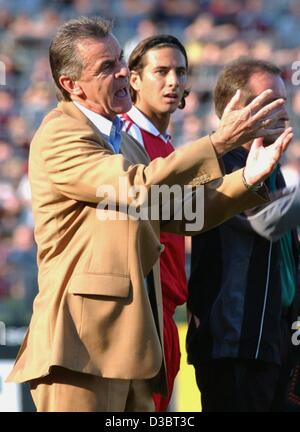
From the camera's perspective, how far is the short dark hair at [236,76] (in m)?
4.75

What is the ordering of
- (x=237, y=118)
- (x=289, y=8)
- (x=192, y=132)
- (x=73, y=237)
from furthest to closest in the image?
(x=289, y=8), (x=192, y=132), (x=73, y=237), (x=237, y=118)

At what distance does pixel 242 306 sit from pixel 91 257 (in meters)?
1.05

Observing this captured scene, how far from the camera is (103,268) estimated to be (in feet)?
12.2

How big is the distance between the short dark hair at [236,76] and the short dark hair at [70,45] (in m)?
0.88

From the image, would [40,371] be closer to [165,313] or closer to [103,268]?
[103,268]

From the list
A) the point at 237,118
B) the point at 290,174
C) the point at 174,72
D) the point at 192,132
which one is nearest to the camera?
the point at 237,118

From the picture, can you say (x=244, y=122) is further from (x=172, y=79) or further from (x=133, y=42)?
(x=133, y=42)

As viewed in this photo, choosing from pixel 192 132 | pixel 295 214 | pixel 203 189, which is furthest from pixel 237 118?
pixel 192 132

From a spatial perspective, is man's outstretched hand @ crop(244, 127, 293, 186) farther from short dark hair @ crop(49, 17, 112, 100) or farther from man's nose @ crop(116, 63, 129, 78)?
short dark hair @ crop(49, 17, 112, 100)

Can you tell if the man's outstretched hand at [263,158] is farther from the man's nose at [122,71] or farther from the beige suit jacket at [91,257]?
the man's nose at [122,71]

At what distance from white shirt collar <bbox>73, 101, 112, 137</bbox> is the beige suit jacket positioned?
93 millimetres

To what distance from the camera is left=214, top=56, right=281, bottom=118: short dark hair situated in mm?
4754

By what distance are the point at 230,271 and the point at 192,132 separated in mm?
6731

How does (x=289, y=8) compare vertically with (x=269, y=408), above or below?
above
